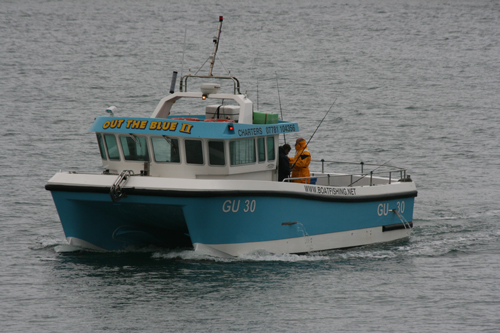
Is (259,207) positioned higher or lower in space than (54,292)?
higher

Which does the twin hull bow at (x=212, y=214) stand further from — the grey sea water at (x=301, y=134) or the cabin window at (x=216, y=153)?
the cabin window at (x=216, y=153)

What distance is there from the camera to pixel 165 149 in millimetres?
14438

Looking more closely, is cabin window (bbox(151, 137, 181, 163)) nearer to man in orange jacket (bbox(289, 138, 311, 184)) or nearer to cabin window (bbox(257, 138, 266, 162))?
cabin window (bbox(257, 138, 266, 162))

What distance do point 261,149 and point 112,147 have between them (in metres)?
2.78

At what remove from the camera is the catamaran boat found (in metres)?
13.8

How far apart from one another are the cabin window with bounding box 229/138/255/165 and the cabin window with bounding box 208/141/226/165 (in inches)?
7.2

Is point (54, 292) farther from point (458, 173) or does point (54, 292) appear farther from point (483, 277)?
point (458, 173)

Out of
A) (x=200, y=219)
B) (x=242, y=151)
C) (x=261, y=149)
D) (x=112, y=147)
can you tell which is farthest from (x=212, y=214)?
(x=112, y=147)

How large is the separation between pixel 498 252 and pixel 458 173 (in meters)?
10.5

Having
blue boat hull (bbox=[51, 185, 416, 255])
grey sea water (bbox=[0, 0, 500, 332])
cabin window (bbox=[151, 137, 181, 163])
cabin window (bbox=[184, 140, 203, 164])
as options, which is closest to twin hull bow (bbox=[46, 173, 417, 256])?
blue boat hull (bbox=[51, 185, 416, 255])

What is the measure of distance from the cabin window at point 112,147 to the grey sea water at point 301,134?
1928 millimetres

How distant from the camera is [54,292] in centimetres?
1303

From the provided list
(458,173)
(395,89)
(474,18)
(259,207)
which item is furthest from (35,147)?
(474,18)

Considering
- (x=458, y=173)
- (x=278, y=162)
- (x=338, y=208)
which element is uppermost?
(x=278, y=162)
